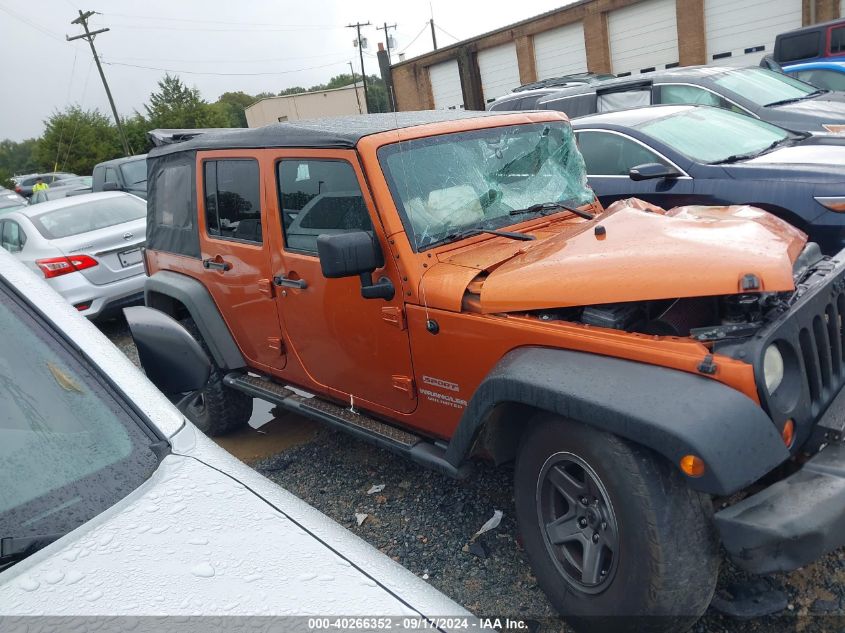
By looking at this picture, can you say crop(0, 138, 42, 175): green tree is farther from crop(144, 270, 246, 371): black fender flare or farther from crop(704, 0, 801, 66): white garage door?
crop(144, 270, 246, 371): black fender flare

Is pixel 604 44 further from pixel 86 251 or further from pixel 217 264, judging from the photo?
pixel 217 264

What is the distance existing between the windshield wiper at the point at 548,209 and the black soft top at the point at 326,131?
0.60 meters

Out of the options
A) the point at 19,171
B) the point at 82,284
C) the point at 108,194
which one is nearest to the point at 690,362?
the point at 82,284

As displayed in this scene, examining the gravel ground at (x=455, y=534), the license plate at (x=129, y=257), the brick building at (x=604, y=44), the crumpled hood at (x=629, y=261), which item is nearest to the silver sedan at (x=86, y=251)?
the license plate at (x=129, y=257)

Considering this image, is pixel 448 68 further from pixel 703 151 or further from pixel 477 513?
pixel 477 513

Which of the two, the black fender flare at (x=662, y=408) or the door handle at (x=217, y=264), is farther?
the door handle at (x=217, y=264)

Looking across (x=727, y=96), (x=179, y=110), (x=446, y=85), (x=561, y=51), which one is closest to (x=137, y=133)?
(x=179, y=110)

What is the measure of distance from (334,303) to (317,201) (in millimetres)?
538

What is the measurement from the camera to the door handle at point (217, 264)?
4.11 m

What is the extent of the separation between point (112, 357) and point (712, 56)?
22.7 metres

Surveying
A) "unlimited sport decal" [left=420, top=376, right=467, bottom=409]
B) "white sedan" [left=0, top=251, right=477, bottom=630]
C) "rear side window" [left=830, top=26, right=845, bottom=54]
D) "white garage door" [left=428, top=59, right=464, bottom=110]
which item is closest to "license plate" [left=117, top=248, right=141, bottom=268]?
"unlimited sport decal" [left=420, top=376, right=467, bottom=409]

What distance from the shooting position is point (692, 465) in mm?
1980

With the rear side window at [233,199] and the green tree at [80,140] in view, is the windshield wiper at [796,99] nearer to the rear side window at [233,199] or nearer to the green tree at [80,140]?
the rear side window at [233,199]

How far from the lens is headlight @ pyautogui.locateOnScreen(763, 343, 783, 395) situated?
216 centimetres
